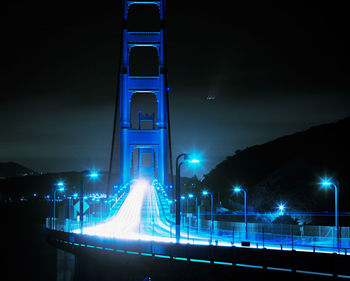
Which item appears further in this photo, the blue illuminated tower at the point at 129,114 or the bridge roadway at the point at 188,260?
the blue illuminated tower at the point at 129,114

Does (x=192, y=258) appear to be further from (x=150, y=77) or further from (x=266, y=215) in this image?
(x=266, y=215)

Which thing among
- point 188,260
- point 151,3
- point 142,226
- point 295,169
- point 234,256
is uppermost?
point 151,3

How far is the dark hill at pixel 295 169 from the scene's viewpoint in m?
88.4

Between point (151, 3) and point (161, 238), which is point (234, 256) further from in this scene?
point (151, 3)

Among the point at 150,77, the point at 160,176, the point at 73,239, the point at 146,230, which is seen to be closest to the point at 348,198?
the point at 160,176

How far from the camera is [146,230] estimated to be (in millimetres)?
45812

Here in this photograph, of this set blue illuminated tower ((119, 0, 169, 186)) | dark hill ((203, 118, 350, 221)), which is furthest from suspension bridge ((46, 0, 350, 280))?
dark hill ((203, 118, 350, 221))

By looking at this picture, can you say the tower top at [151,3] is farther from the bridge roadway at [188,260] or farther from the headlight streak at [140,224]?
the bridge roadway at [188,260]

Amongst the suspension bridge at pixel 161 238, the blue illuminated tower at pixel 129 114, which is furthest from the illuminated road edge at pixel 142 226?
the blue illuminated tower at pixel 129 114

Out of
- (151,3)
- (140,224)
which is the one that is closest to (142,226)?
(140,224)

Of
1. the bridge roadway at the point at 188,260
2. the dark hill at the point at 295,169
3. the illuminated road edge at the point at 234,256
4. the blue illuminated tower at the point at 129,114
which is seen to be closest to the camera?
the illuminated road edge at the point at 234,256

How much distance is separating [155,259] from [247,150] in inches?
5692

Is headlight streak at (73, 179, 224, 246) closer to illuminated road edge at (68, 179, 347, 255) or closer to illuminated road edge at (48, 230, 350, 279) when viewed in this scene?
illuminated road edge at (68, 179, 347, 255)

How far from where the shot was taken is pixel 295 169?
110688 mm
